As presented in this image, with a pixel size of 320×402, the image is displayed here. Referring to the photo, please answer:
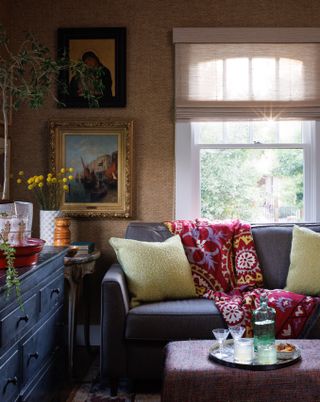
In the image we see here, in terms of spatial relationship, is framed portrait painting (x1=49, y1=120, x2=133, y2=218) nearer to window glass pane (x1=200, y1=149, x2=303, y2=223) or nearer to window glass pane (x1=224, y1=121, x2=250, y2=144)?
window glass pane (x1=200, y1=149, x2=303, y2=223)

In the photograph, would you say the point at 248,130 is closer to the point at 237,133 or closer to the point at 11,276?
the point at 237,133

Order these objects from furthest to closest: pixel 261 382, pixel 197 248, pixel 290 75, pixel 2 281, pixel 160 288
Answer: pixel 290 75
pixel 197 248
pixel 160 288
pixel 261 382
pixel 2 281

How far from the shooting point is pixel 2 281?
1.74 m

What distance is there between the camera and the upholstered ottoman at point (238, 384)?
1.94m

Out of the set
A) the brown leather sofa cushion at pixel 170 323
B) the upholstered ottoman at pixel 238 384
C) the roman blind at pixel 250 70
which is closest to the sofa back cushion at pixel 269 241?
the brown leather sofa cushion at pixel 170 323

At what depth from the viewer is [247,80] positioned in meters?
3.80

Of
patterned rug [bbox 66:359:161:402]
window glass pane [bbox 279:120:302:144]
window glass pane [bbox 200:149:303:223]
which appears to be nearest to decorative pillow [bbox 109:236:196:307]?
patterned rug [bbox 66:359:161:402]

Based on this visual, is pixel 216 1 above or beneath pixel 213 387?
above

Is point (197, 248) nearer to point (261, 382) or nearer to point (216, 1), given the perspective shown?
point (261, 382)

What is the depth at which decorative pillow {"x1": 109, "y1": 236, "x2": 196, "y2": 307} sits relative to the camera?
3023 millimetres

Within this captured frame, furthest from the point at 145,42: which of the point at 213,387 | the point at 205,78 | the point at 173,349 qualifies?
the point at 213,387

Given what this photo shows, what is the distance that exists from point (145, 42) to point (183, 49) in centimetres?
30

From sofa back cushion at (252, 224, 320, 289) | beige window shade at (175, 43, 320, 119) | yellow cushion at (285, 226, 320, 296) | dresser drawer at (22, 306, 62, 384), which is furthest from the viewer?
beige window shade at (175, 43, 320, 119)

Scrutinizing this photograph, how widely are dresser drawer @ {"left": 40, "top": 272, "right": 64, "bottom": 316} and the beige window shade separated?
5.87 feet
